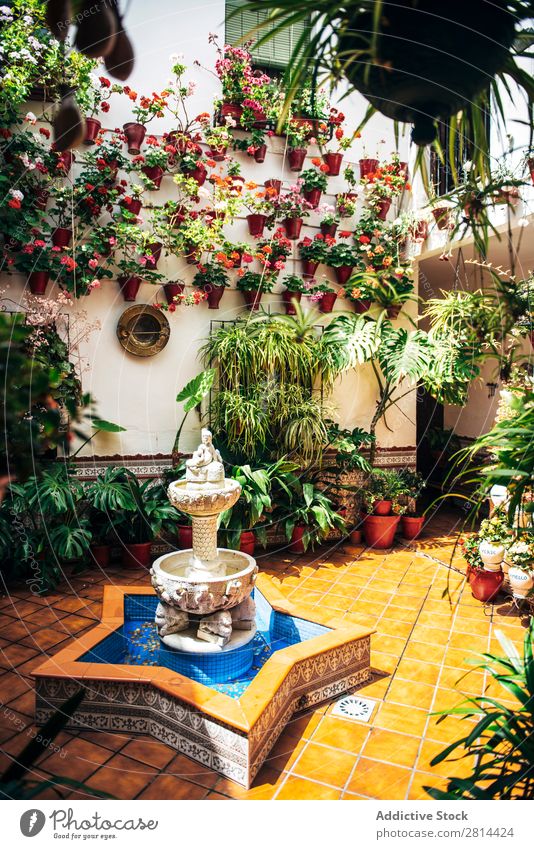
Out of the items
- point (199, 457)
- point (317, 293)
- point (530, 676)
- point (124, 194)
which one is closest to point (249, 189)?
point (124, 194)

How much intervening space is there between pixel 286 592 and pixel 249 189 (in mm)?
2391

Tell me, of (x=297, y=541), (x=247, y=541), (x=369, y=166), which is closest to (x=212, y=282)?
(x=369, y=166)

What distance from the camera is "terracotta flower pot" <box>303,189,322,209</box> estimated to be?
2.46 m

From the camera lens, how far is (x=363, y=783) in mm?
1362

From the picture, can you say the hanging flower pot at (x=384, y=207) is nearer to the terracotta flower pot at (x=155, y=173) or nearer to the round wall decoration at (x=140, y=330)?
the round wall decoration at (x=140, y=330)

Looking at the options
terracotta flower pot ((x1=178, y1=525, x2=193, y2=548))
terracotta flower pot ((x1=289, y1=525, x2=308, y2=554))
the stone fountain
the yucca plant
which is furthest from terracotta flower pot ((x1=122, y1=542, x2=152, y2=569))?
the yucca plant

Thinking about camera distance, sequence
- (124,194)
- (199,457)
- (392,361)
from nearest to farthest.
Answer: (392,361) → (124,194) → (199,457)

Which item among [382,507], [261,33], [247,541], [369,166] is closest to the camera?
[261,33]

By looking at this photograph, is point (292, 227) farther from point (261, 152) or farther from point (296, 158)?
point (296, 158)

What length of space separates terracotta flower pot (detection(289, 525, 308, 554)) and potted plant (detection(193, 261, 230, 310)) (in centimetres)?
179

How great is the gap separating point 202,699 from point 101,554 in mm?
852

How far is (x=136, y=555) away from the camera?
2.84 m

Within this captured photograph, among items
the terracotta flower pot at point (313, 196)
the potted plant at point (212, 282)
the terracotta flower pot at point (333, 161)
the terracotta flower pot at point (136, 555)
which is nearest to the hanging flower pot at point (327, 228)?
the terracotta flower pot at point (313, 196)

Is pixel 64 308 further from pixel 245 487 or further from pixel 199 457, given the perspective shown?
pixel 245 487
